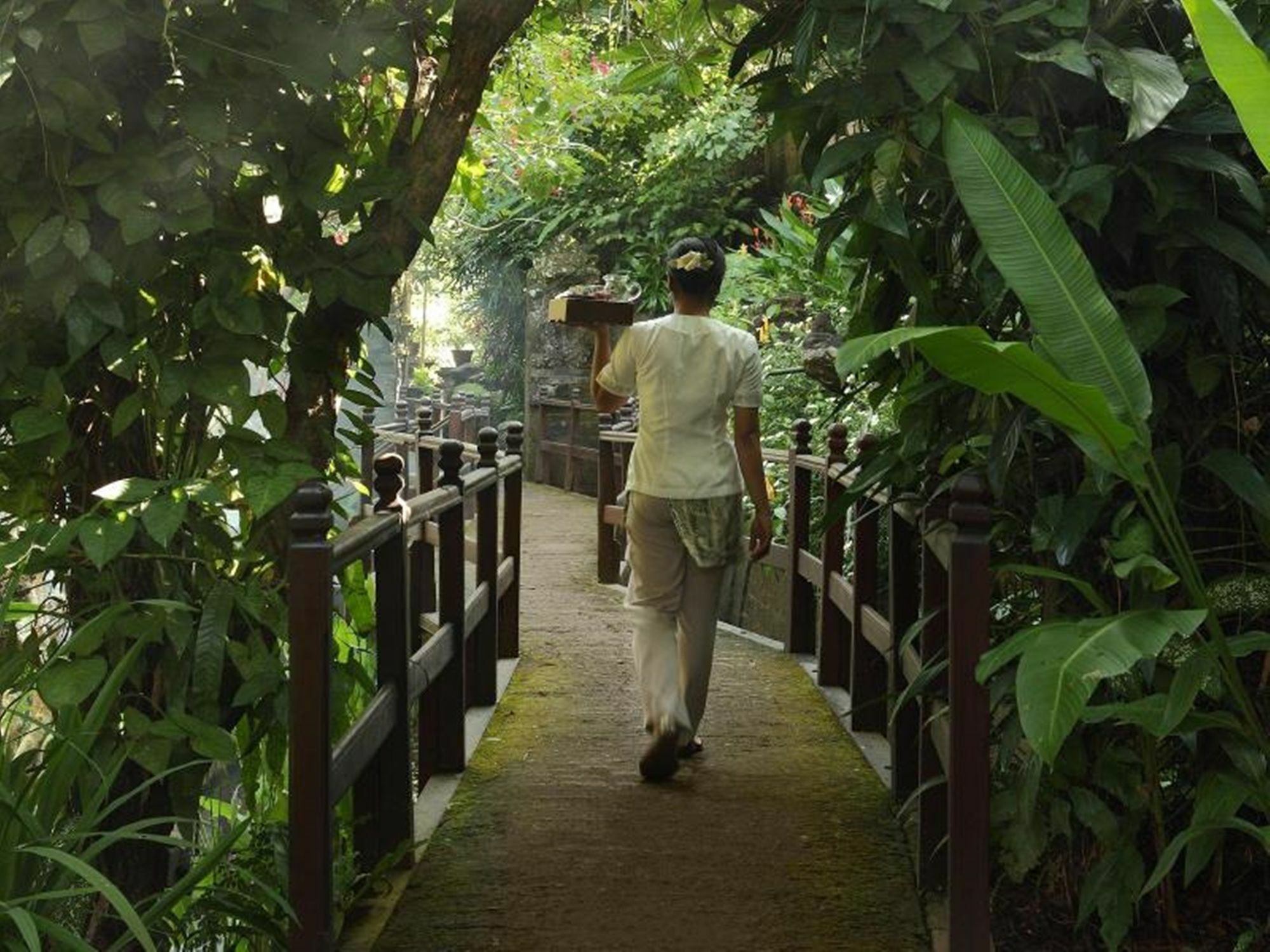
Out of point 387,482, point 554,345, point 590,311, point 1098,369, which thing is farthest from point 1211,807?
point 554,345

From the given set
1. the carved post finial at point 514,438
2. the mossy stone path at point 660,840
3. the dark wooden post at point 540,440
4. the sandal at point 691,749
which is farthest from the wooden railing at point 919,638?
the dark wooden post at point 540,440

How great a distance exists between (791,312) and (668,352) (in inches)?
279

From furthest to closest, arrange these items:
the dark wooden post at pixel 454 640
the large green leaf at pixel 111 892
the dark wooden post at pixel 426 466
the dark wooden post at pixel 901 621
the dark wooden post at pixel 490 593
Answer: the dark wooden post at pixel 426 466 → the dark wooden post at pixel 490 593 → the dark wooden post at pixel 454 640 → the dark wooden post at pixel 901 621 → the large green leaf at pixel 111 892

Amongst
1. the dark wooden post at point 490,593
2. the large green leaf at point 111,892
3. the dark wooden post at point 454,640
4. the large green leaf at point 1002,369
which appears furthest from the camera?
the dark wooden post at point 490,593

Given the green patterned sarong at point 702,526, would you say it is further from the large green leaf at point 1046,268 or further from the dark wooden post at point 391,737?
the large green leaf at point 1046,268

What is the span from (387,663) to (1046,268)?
1.99 meters

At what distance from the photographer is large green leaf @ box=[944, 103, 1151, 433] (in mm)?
3229

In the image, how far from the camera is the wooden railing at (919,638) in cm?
361

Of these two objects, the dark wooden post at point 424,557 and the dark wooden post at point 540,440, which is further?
the dark wooden post at point 540,440

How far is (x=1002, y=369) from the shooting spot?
3.02 meters

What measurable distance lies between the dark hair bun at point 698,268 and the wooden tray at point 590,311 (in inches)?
6.9

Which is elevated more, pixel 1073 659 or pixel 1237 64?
pixel 1237 64

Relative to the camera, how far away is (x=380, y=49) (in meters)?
4.05

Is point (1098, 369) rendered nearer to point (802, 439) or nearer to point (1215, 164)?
point (1215, 164)
